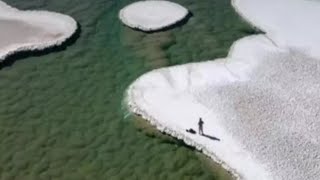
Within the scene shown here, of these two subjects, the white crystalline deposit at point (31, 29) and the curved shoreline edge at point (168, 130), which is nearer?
the curved shoreline edge at point (168, 130)

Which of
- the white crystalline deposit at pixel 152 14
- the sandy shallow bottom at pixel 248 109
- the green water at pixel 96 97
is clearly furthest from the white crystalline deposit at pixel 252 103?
the white crystalline deposit at pixel 152 14

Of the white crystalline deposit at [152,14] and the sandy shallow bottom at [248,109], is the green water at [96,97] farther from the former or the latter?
the sandy shallow bottom at [248,109]

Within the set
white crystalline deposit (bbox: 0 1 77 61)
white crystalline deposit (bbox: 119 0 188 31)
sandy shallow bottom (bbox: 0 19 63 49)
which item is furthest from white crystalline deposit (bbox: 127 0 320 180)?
sandy shallow bottom (bbox: 0 19 63 49)

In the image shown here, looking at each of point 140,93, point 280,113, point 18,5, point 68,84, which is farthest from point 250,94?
point 18,5

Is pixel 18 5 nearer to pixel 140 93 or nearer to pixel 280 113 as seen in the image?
pixel 140 93

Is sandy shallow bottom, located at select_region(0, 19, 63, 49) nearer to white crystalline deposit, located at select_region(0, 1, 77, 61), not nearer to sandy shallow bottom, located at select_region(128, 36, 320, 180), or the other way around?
white crystalline deposit, located at select_region(0, 1, 77, 61)

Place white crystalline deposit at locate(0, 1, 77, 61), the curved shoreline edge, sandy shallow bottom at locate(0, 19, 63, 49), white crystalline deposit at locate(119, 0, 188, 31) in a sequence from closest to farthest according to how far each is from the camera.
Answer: the curved shoreline edge
white crystalline deposit at locate(0, 1, 77, 61)
sandy shallow bottom at locate(0, 19, 63, 49)
white crystalline deposit at locate(119, 0, 188, 31)
